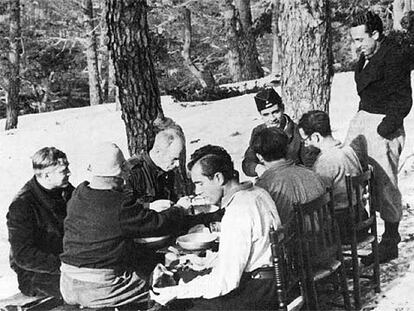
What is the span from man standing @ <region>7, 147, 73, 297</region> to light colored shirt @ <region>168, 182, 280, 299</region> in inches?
46.3

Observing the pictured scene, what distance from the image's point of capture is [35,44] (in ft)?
66.7

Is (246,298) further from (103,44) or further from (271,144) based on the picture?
(103,44)

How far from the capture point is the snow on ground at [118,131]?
9164mm

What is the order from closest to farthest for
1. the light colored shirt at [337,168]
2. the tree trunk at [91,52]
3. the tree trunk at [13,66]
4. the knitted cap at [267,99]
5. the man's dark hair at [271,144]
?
the man's dark hair at [271,144], the light colored shirt at [337,168], the knitted cap at [267,99], the tree trunk at [13,66], the tree trunk at [91,52]

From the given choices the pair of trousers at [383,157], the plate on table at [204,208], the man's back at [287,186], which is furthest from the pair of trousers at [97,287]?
the pair of trousers at [383,157]

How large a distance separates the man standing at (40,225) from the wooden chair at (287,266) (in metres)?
1.39

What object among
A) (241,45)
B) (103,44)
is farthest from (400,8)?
(103,44)

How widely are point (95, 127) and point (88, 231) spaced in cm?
876

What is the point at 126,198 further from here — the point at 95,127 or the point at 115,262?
the point at 95,127

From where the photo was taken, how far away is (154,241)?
128 inches

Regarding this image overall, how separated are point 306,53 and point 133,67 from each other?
5.04ft

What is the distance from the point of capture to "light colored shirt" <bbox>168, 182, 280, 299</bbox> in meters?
2.60

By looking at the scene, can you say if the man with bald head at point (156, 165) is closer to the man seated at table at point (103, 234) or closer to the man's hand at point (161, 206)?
the man's hand at point (161, 206)

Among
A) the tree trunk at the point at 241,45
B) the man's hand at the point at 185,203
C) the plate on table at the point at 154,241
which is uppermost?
the tree trunk at the point at 241,45
